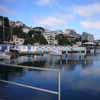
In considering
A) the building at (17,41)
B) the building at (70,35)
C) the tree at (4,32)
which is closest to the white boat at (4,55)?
the tree at (4,32)

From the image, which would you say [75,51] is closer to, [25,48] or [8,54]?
[25,48]

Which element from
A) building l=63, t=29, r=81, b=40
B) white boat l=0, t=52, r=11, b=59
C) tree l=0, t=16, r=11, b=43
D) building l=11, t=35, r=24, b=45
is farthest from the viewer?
building l=63, t=29, r=81, b=40

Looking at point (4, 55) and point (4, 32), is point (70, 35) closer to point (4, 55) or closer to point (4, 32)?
point (4, 32)

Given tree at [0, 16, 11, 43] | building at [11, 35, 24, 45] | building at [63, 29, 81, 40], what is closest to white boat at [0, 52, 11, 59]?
tree at [0, 16, 11, 43]

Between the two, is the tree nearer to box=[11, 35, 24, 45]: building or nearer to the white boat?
box=[11, 35, 24, 45]: building

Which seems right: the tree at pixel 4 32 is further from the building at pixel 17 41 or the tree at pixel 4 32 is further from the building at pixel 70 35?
the building at pixel 70 35

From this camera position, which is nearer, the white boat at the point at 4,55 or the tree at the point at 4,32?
the white boat at the point at 4,55

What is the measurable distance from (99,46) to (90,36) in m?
10.5

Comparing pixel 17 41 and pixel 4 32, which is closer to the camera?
pixel 4 32

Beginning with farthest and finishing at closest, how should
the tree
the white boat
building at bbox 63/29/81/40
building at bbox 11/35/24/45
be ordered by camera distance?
building at bbox 63/29/81/40, building at bbox 11/35/24/45, the tree, the white boat

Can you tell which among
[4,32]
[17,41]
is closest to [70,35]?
[17,41]

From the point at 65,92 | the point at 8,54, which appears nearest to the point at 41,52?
the point at 8,54

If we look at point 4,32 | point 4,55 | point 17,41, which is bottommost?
point 4,55

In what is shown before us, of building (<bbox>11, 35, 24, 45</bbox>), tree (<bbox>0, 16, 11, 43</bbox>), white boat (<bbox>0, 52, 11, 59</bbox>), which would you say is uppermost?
tree (<bbox>0, 16, 11, 43</bbox>)
